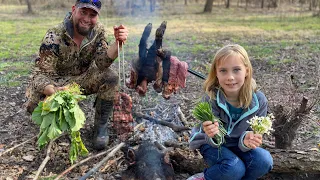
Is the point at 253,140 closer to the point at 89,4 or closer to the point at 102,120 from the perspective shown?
the point at 102,120

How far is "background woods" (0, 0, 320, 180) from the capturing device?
346 centimetres

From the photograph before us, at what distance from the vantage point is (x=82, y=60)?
4.21m

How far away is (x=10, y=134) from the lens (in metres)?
4.36

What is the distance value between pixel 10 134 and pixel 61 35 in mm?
1324

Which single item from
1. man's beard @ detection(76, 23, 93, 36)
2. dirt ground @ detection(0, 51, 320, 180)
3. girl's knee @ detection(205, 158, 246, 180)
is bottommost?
dirt ground @ detection(0, 51, 320, 180)

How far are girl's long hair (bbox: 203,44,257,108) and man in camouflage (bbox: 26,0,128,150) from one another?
119cm

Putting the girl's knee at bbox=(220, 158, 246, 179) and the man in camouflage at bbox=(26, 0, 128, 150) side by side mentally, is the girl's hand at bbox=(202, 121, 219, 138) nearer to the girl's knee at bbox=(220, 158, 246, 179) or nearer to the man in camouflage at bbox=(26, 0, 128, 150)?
the girl's knee at bbox=(220, 158, 246, 179)

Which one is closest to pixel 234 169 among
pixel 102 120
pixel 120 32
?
pixel 120 32

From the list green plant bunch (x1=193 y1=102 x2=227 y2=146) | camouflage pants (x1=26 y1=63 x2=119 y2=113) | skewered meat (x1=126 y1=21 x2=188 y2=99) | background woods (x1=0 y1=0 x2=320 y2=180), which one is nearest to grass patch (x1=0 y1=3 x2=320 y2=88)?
background woods (x1=0 y1=0 x2=320 y2=180)

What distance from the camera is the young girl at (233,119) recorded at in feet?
9.36

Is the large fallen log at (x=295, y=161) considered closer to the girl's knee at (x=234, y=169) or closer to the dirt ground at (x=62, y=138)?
the girl's knee at (x=234, y=169)

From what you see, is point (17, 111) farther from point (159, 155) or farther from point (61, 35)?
point (159, 155)

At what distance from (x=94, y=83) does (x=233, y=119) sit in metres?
1.72

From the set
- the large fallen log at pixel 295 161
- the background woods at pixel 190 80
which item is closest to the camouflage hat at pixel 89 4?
the background woods at pixel 190 80
